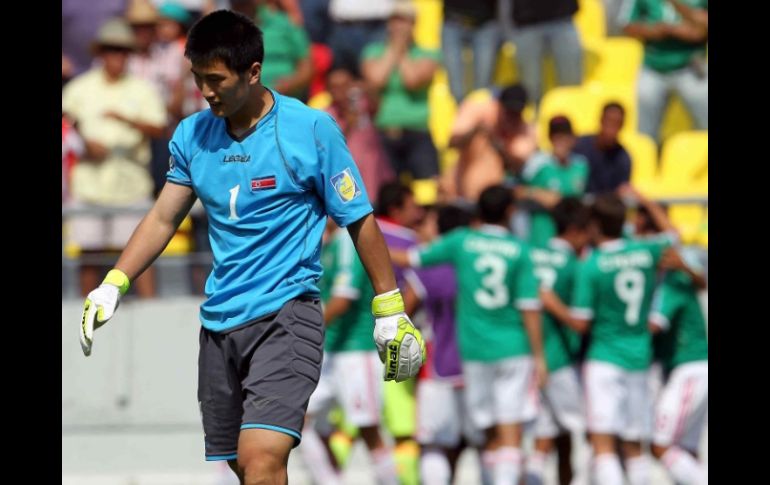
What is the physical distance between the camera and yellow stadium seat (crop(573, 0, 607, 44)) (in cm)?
1512

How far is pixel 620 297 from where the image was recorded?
10.9 metres

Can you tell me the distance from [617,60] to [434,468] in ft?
17.6

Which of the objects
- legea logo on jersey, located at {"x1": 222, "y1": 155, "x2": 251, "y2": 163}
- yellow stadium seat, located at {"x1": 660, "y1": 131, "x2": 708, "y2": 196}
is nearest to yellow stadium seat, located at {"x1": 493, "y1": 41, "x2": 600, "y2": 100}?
yellow stadium seat, located at {"x1": 660, "y1": 131, "x2": 708, "y2": 196}

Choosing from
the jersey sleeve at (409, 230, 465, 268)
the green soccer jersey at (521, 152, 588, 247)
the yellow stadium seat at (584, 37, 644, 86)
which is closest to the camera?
the jersey sleeve at (409, 230, 465, 268)

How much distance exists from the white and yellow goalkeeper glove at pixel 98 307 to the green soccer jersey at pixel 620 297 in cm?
516

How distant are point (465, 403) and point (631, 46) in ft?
16.9

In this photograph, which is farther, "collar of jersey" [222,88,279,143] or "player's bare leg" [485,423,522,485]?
"player's bare leg" [485,423,522,485]

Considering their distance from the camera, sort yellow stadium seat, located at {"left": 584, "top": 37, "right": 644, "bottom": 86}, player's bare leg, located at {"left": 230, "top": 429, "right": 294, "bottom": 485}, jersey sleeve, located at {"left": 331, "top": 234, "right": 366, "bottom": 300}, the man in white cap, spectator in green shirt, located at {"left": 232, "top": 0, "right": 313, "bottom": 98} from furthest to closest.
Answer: yellow stadium seat, located at {"left": 584, "top": 37, "right": 644, "bottom": 86} → spectator in green shirt, located at {"left": 232, "top": 0, "right": 313, "bottom": 98} → the man in white cap → jersey sleeve, located at {"left": 331, "top": 234, "right": 366, "bottom": 300} → player's bare leg, located at {"left": 230, "top": 429, "right": 294, "bottom": 485}

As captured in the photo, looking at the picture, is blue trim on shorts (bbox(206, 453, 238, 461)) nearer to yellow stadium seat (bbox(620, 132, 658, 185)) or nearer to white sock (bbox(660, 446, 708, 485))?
white sock (bbox(660, 446, 708, 485))

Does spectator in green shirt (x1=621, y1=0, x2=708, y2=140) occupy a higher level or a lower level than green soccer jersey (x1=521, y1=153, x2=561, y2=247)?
higher

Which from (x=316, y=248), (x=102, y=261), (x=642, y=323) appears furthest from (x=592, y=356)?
(x=316, y=248)

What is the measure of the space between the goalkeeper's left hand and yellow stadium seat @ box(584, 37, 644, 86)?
8955 mm

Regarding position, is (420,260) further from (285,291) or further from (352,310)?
(285,291)

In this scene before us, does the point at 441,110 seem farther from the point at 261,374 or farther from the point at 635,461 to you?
the point at 261,374
